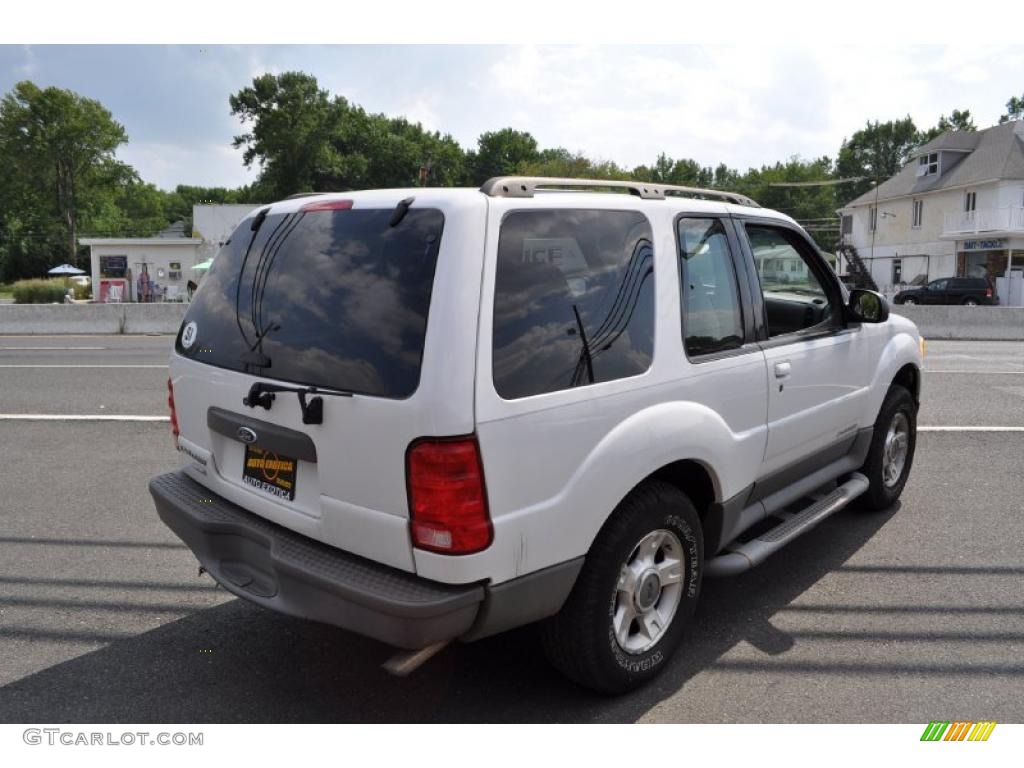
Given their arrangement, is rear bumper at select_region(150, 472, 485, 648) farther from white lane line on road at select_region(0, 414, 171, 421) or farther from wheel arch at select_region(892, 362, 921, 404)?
white lane line on road at select_region(0, 414, 171, 421)

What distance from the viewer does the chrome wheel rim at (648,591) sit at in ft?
9.98

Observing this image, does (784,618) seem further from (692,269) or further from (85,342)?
(85,342)

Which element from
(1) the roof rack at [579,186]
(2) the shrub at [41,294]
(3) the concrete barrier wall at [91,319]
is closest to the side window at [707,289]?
(1) the roof rack at [579,186]

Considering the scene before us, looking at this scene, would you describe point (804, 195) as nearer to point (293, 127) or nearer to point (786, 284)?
point (293, 127)

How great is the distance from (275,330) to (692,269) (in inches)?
69.0

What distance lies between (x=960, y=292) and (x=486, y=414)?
126 ft

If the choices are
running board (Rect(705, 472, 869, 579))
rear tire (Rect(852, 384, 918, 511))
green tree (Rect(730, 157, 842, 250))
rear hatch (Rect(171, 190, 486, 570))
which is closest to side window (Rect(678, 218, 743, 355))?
running board (Rect(705, 472, 869, 579))

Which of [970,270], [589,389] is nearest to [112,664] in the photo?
[589,389]

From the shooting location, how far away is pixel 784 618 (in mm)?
3781

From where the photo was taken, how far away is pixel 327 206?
306cm

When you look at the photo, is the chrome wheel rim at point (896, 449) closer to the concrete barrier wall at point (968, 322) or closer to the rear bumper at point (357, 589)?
the rear bumper at point (357, 589)

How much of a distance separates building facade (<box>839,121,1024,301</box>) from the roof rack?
→ 38.9 metres

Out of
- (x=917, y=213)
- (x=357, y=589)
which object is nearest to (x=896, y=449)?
(x=357, y=589)

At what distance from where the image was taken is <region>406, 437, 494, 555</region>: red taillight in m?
2.45
